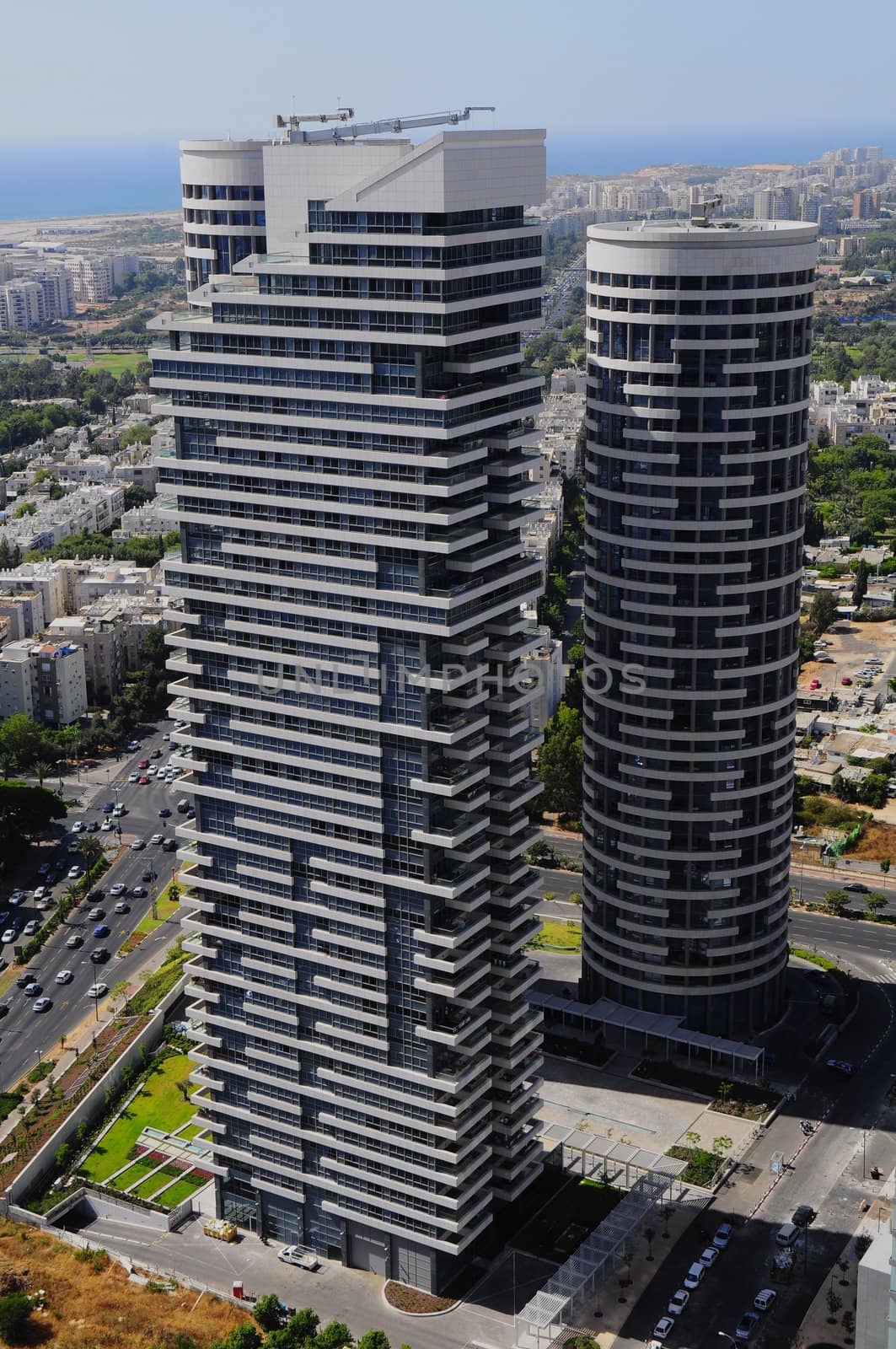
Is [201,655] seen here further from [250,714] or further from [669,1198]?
[669,1198]

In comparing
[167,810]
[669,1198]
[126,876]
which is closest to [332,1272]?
[669,1198]

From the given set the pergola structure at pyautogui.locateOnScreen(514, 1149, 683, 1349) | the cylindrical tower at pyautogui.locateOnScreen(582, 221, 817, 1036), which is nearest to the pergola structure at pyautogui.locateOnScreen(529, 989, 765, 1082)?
the cylindrical tower at pyautogui.locateOnScreen(582, 221, 817, 1036)

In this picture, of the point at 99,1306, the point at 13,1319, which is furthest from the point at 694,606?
the point at 13,1319

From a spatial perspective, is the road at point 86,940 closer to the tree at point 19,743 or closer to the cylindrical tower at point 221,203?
the tree at point 19,743

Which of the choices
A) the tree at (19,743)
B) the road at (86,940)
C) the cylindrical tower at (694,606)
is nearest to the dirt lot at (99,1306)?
the road at (86,940)

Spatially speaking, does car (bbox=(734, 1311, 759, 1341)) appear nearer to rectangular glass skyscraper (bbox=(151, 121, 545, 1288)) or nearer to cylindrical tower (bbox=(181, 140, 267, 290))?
rectangular glass skyscraper (bbox=(151, 121, 545, 1288))
